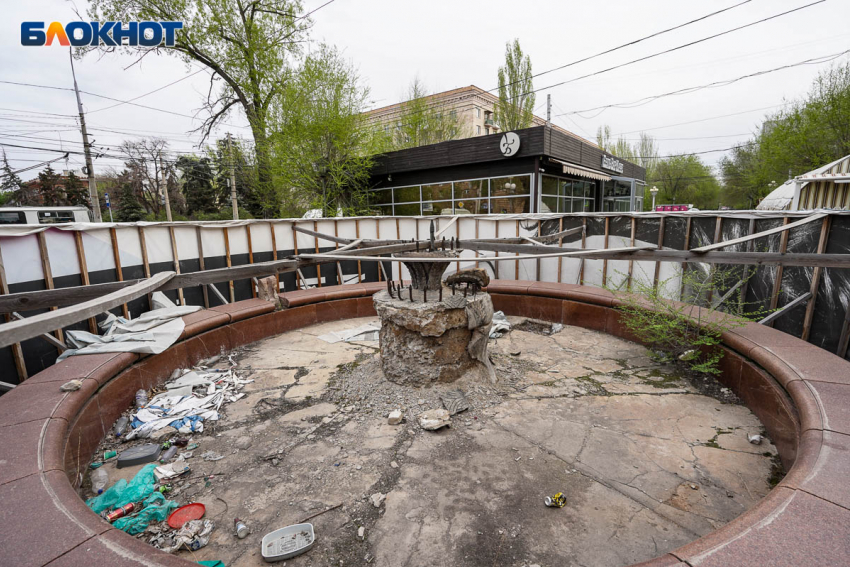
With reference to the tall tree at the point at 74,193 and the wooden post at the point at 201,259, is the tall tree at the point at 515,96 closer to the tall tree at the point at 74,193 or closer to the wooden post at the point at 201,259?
the wooden post at the point at 201,259

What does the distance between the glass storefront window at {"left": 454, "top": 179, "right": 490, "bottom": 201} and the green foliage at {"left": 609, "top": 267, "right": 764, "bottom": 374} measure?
10776mm

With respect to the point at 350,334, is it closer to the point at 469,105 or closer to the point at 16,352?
the point at 16,352

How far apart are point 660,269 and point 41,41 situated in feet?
48.9

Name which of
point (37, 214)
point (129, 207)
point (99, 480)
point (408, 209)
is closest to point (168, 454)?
point (99, 480)

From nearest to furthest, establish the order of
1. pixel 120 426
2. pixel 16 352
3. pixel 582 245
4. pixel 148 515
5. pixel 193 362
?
1. pixel 148 515
2. pixel 120 426
3. pixel 16 352
4. pixel 193 362
5. pixel 582 245

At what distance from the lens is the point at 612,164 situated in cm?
1922

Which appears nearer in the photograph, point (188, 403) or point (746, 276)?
point (188, 403)

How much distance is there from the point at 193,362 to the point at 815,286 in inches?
281

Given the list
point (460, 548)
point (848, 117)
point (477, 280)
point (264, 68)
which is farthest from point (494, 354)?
point (848, 117)

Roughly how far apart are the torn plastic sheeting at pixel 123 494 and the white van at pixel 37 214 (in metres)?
15.7

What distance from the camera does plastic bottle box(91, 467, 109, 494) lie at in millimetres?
2650

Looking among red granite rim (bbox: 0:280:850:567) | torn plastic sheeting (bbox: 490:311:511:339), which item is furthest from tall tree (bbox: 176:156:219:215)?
torn plastic sheeting (bbox: 490:311:511:339)

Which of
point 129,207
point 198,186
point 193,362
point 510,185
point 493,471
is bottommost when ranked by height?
point 493,471

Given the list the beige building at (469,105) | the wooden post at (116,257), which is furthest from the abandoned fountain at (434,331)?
the beige building at (469,105)
